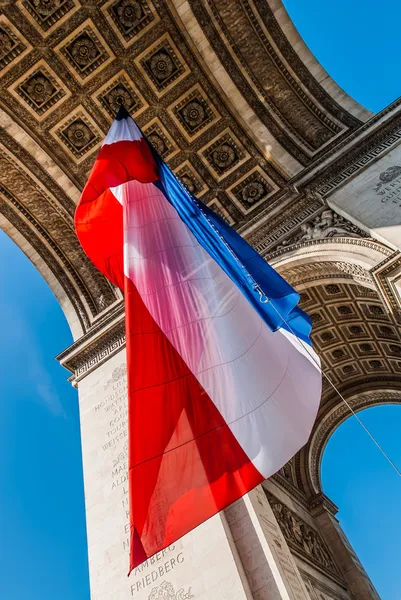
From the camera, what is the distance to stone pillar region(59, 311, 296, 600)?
825 cm

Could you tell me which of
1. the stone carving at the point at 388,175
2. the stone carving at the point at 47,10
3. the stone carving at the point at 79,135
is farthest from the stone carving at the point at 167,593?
the stone carving at the point at 47,10

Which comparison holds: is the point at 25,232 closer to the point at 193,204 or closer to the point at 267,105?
the point at 267,105

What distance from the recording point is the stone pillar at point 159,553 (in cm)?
825

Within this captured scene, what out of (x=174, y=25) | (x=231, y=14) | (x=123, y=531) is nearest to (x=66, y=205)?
(x=174, y=25)

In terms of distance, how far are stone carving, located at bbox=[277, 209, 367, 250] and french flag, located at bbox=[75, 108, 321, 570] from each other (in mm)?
3367

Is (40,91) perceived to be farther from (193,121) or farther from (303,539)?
(303,539)

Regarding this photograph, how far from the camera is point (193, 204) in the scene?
8.34m

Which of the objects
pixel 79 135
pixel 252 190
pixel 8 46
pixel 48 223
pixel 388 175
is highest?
pixel 8 46

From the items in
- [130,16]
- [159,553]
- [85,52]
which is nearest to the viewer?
[159,553]

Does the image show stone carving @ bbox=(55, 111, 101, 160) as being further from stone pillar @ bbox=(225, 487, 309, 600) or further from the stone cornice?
stone pillar @ bbox=(225, 487, 309, 600)

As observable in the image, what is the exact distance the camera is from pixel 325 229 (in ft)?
36.7

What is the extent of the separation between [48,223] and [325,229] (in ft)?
23.1

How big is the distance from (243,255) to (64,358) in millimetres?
7320

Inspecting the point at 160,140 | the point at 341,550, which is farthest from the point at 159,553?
the point at 160,140
